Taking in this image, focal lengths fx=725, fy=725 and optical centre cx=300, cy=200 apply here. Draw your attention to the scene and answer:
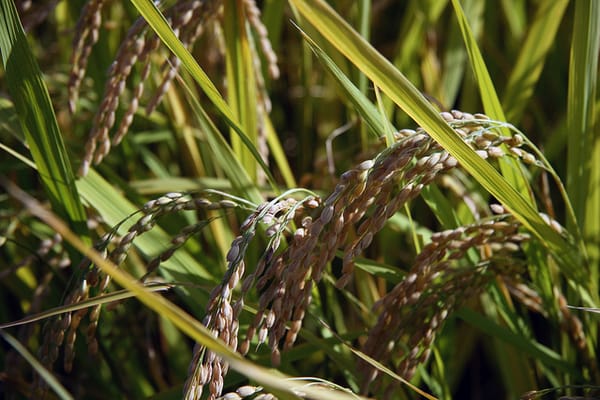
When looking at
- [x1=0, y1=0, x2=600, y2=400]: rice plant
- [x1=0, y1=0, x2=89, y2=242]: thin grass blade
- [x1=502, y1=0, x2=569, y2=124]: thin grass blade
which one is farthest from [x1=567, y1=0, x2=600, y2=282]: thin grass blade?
[x1=0, y1=0, x2=89, y2=242]: thin grass blade

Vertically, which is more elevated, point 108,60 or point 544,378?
point 108,60

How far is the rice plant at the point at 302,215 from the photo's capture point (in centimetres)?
97

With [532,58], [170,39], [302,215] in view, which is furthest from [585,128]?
[170,39]

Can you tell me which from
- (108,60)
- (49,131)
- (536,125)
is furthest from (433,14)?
(49,131)

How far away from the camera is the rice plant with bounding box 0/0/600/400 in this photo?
0.97m

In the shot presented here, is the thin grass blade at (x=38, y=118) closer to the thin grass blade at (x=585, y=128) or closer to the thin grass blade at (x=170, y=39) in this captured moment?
the thin grass blade at (x=170, y=39)

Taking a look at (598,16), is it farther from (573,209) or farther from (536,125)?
(536,125)

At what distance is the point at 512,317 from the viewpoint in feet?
4.49

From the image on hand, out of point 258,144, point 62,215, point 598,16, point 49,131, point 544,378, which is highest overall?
point 49,131

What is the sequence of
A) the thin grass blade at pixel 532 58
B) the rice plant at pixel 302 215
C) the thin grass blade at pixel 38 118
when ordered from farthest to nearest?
1. the thin grass blade at pixel 532 58
2. the thin grass blade at pixel 38 118
3. the rice plant at pixel 302 215

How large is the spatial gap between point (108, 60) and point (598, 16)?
1118 mm

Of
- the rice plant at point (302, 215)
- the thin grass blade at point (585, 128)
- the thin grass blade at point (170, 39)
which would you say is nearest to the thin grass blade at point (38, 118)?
the rice plant at point (302, 215)

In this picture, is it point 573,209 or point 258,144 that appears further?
point 258,144

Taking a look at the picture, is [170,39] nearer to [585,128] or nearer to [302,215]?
[302,215]
